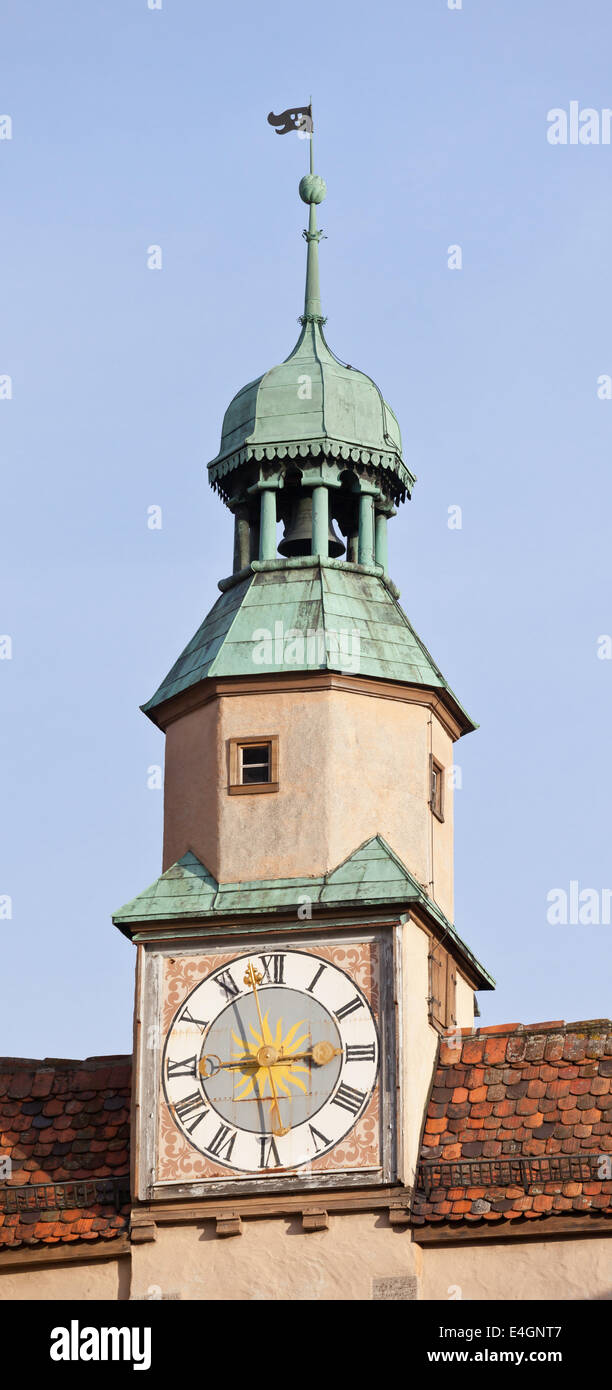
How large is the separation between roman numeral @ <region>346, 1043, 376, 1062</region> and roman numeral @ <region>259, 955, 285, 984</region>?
1046mm

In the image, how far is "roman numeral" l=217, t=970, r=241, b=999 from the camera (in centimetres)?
3166

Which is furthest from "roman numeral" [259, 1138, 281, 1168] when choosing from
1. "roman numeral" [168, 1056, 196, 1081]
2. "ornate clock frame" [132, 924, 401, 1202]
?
"roman numeral" [168, 1056, 196, 1081]

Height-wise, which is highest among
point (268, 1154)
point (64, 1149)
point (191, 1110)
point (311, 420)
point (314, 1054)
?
point (311, 420)

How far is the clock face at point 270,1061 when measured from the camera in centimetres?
3084

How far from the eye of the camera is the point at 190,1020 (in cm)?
3166

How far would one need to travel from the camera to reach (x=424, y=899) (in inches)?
1252

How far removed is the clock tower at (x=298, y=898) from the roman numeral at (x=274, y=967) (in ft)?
0.07

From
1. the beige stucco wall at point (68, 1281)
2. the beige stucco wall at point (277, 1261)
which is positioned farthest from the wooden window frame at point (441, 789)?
the beige stucco wall at point (68, 1281)

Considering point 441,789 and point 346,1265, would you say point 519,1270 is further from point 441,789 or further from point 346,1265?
point 441,789

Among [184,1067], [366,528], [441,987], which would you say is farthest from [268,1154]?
[366,528]

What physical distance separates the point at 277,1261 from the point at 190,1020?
106 inches

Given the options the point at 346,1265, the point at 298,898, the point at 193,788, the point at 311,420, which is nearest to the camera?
the point at 346,1265

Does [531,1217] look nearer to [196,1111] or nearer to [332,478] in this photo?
[196,1111]

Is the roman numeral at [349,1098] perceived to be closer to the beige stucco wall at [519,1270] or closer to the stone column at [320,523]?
the beige stucco wall at [519,1270]
